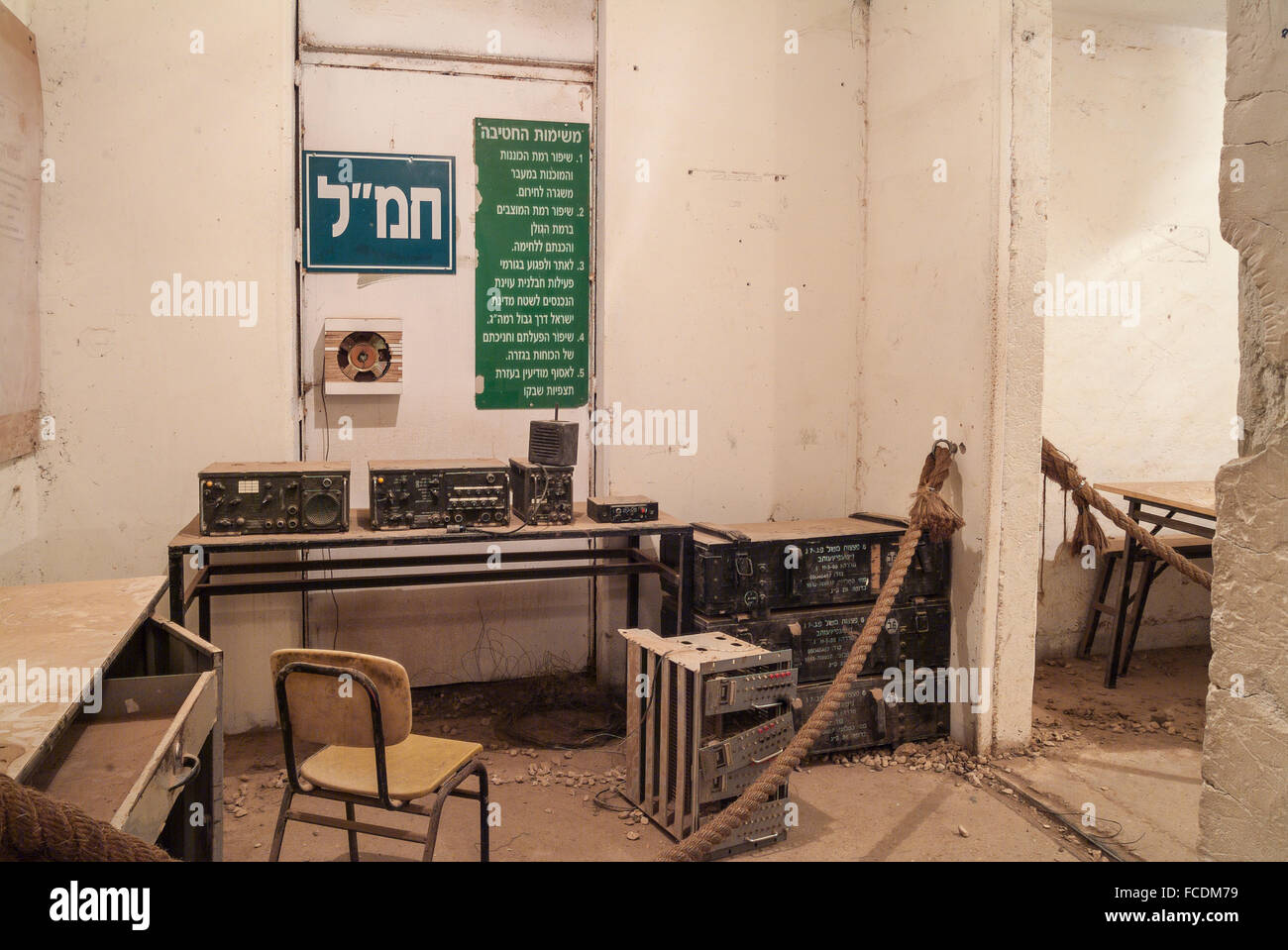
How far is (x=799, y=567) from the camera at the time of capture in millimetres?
3789

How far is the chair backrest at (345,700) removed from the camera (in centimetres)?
235

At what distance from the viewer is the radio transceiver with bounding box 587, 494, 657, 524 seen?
3672 mm

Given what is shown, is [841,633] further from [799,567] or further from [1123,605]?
[1123,605]

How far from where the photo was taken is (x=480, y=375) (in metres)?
4.18

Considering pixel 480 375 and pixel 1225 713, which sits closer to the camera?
pixel 1225 713

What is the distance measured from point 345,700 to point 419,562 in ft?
4.92

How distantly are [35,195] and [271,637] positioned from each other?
1813 millimetres

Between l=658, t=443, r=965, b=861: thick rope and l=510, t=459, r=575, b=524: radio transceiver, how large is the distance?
3.75 ft

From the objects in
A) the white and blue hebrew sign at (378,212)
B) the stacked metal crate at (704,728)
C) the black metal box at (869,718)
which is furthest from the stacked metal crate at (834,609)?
the white and blue hebrew sign at (378,212)

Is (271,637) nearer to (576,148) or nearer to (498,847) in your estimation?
(498,847)

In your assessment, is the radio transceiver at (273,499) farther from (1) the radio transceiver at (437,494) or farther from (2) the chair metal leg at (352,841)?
(2) the chair metal leg at (352,841)

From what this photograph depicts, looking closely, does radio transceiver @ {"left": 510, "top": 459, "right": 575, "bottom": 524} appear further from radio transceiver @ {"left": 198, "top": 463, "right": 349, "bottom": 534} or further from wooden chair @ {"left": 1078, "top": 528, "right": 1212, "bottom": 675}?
wooden chair @ {"left": 1078, "top": 528, "right": 1212, "bottom": 675}

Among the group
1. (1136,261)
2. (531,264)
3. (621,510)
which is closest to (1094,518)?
(1136,261)

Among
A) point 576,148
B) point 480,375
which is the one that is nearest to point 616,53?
point 576,148
